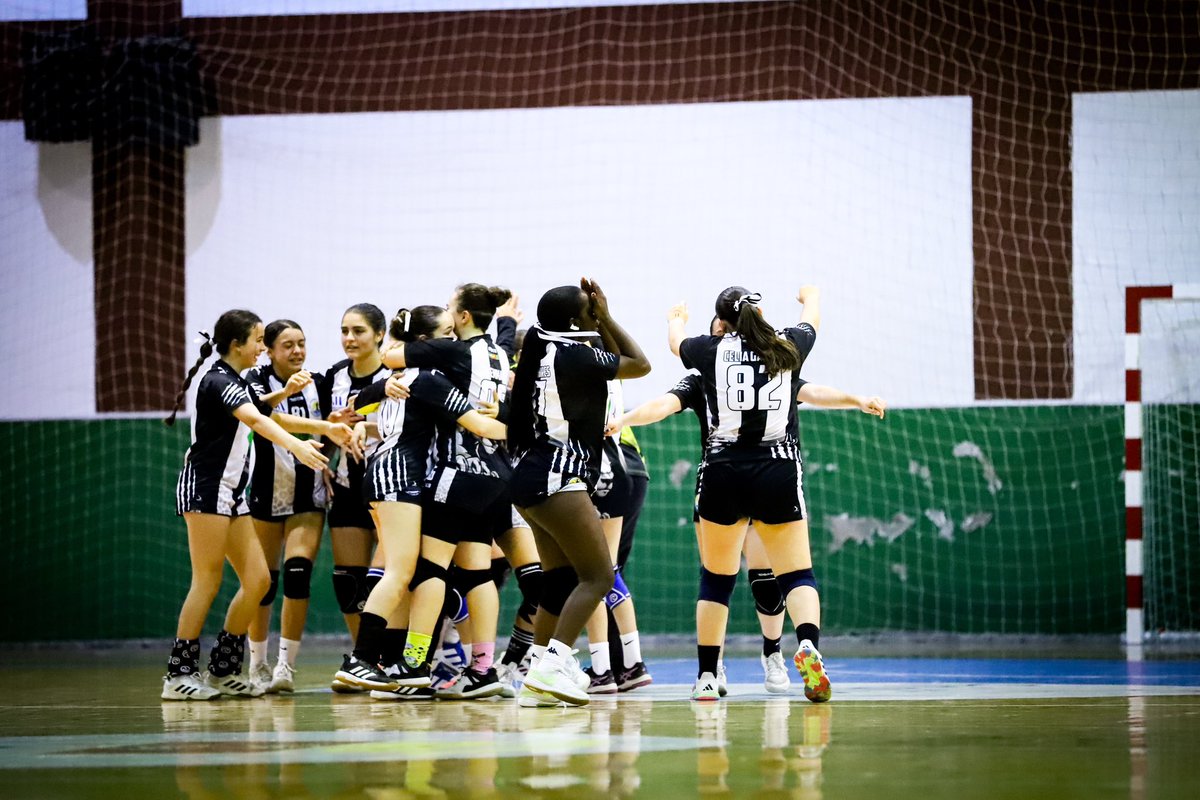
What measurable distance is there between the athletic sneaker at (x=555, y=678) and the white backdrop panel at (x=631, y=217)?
6.58m

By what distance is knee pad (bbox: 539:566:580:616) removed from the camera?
6.55 m

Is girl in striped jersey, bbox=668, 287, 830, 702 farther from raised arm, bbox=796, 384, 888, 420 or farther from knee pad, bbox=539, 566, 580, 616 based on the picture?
knee pad, bbox=539, 566, 580, 616

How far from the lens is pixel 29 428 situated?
A: 12.5 meters

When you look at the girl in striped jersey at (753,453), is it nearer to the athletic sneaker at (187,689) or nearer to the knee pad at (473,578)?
the knee pad at (473,578)

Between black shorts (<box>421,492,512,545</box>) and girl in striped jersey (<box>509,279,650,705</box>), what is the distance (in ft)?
2.25

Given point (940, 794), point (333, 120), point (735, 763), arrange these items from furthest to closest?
point (333, 120), point (735, 763), point (940, 794)

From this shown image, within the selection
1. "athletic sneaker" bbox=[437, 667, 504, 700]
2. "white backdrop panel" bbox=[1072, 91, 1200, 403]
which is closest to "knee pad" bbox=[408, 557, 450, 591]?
"athletic sneaker" bbox=[437, 667, 504, 700]

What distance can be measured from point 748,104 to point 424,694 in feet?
24.5

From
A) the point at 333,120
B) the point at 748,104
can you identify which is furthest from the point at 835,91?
the point at 333,120

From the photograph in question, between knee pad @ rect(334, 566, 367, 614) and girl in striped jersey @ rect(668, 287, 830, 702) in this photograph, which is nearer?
girl in striped jersey @ rect(668, 287, 830, 702)

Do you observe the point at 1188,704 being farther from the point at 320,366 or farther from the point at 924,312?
the point at 320,366

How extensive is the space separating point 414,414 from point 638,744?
2.55 metres

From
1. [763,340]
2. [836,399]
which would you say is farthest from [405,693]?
[836,399]

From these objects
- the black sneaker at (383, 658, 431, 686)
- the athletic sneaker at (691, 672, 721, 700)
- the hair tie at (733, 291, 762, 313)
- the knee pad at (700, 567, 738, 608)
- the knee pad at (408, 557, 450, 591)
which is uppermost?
the hair tie at (733, 291, 762, 313)
